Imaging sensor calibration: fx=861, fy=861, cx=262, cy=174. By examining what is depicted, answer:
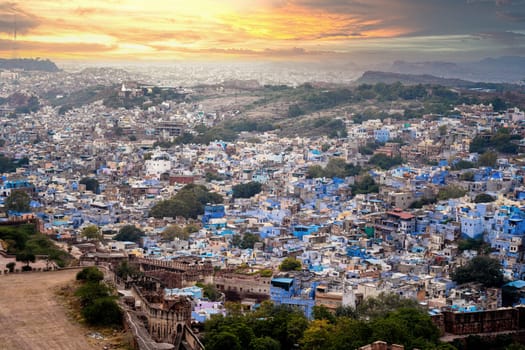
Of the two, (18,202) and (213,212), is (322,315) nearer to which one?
(213,212)

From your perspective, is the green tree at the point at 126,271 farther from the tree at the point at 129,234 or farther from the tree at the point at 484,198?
the tree at the point at 484,198

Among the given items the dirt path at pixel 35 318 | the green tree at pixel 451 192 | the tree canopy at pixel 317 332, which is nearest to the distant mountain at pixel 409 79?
the green tree at pixel 451 192

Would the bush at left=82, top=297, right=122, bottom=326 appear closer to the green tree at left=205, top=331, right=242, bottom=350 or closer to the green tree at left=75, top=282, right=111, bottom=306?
the green tree at left=75, top=282, right=111, bottom=306

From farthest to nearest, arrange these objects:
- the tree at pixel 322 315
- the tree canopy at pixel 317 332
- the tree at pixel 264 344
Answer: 1. the tree at pixel 322 315
2. the tree at pixel 264 344
3. the tree canopy at pixel 317 332

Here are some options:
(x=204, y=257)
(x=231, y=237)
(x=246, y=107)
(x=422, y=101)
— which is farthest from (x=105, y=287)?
(x=246, y=107)

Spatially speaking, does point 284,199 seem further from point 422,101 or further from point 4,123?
point 4,123

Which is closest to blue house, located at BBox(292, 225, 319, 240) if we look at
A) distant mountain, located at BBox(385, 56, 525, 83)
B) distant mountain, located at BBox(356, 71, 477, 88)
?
distant mountain, located at BBox(385, 56, 525, 83)

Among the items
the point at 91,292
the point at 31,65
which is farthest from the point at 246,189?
the point at 31,65
